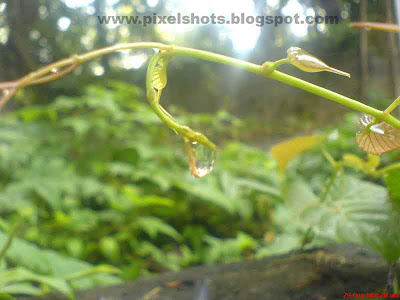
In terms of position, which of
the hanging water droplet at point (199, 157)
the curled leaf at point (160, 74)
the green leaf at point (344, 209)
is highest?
the curled leaf at point (160, 74)

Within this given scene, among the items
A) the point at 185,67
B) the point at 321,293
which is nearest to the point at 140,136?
the point at 185,67

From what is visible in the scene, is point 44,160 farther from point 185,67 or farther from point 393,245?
point 393,245

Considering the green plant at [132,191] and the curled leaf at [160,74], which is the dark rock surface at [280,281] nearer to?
the green plant at [132,191]

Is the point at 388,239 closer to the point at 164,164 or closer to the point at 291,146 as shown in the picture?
the point at 291,146

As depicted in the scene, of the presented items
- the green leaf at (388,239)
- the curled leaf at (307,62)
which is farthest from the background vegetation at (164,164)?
the curled leaf at (307,62)

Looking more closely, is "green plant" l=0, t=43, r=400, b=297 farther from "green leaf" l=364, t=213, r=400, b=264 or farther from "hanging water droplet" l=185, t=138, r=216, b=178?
"hanging water droplet" l=185, t=138, r=216, b=178
